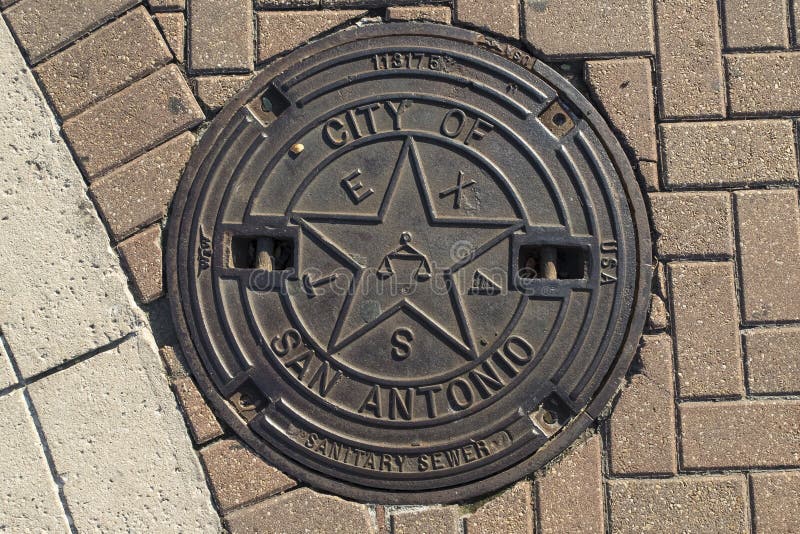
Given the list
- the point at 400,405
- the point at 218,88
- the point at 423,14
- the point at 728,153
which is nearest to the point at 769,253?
the point at 728,153

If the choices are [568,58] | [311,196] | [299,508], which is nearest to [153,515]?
[299,508]

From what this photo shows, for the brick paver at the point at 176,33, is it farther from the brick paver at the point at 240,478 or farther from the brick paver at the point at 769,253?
the brick paver at the point at 769,253

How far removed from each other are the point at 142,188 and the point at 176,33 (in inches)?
25.4


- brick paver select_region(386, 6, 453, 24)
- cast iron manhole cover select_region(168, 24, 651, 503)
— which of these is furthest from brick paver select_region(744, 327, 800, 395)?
brick paver select_region(386, 6, 453, 24)

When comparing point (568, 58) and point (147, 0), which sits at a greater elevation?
point (147, 0)

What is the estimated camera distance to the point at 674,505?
2.19 m

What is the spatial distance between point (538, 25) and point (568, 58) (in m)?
0.18

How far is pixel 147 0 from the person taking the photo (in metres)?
2.35

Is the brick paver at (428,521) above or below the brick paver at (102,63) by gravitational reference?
below

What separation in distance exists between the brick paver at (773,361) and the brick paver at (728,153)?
600 millimetres

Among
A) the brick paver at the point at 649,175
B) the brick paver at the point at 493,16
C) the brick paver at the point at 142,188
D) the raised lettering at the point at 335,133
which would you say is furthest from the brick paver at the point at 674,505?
the brick paver at the point at 142,188

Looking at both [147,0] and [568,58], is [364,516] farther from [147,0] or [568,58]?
[147,0]

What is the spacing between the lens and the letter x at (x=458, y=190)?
224 centimetres

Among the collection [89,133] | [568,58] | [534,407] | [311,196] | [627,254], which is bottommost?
[534,407]
